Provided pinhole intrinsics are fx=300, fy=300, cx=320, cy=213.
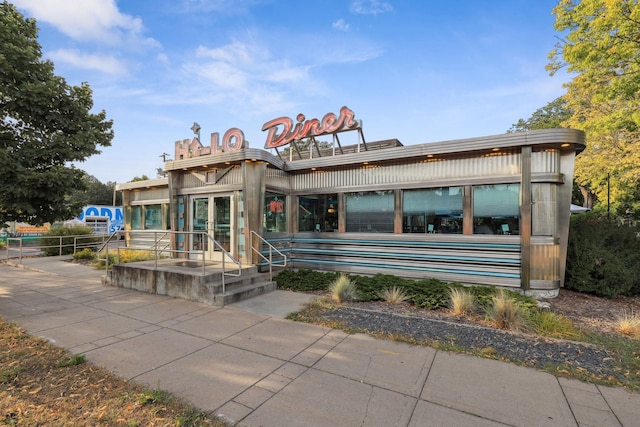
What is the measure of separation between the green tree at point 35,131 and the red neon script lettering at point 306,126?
4.91 m

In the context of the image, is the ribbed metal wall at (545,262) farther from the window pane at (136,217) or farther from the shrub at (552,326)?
the window pane at (136,217)

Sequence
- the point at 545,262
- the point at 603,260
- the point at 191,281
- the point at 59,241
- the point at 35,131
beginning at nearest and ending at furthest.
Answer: the point at 35,131 → the point at 191,281 → the point at 545,262 → the point at 603,260 → the point at 59,241

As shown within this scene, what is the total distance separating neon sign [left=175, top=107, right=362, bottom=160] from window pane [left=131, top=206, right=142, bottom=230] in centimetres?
627

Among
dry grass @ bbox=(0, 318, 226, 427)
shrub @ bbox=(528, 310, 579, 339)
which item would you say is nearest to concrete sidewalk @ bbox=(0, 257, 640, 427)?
dry grass @ bbox=(0, 318, 226, 427)

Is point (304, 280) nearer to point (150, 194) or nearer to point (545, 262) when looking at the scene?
point (545, 262)

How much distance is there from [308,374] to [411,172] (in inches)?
253

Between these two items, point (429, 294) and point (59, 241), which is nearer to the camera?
point (429, 294)

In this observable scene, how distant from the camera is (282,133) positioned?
33.1ft

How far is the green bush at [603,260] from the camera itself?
7.24m

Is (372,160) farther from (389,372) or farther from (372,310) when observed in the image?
(389,372)

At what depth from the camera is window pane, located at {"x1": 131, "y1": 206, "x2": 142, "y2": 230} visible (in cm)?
1450

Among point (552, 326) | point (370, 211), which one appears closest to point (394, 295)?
point (552, 326)

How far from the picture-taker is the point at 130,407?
294cm

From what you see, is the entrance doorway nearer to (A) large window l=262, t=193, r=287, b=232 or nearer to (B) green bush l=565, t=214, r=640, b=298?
(A) large window l=262, t=193, r=287, b=232
